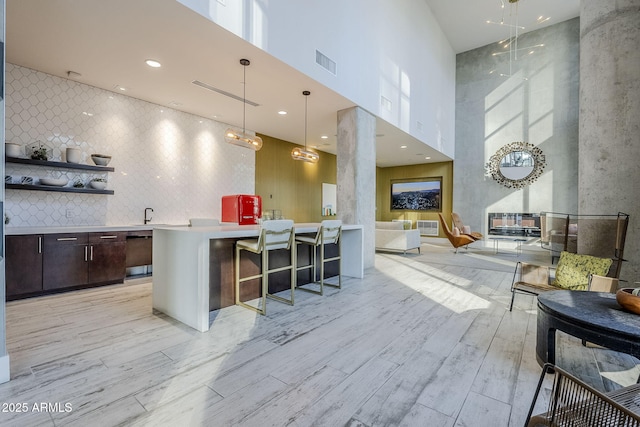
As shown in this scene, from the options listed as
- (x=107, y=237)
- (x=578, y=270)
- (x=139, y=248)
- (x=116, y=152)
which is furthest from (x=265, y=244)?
(x=116, y=152)

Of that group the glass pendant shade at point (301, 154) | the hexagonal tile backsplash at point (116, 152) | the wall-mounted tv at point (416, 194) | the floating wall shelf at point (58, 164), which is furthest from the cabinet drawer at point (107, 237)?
the wall-mounted tv at point (416, 194)

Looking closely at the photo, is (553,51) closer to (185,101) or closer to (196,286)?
(185,101)

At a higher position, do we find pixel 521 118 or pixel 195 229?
pixel 521 118

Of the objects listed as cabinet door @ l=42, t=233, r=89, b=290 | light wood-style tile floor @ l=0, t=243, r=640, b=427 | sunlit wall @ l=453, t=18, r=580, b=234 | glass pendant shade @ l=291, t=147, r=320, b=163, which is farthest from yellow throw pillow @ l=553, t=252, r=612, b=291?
sunlit wall @ l=453, t=18, r=580, b=234

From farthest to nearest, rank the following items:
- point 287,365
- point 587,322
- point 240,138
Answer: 1. point 240,138
2. point 287,365
3. point 587,322

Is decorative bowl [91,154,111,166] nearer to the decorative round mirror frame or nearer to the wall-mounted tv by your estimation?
the wall-mounted tv

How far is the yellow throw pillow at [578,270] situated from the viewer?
287 cm

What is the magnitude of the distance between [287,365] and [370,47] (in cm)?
570

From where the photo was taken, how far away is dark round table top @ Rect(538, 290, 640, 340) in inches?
65.5

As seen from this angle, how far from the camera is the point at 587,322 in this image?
5.67 feet

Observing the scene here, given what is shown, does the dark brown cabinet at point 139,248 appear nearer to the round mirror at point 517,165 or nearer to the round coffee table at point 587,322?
the round coffee table at point 587,322

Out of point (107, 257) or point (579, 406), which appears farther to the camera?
point (107, 257)

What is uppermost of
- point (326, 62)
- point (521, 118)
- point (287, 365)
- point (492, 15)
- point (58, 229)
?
point (492, 15)

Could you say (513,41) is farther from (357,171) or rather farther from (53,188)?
(53,188)
